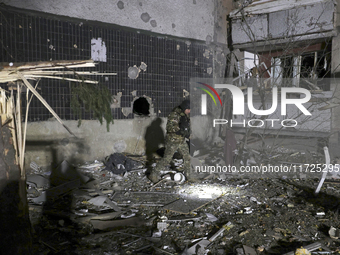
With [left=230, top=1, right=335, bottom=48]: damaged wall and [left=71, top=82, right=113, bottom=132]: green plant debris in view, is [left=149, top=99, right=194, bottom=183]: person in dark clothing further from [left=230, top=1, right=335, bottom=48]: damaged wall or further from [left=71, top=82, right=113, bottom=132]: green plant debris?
[left=230, top=1, right=335, bottom=48]: damaged wall

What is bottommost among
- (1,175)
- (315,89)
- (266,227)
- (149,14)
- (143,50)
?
(266,227)

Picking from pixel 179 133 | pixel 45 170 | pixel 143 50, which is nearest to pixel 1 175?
pixel 179 133

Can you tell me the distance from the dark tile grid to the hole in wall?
40cm

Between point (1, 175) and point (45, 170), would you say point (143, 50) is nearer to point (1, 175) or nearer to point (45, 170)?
point (45, 170)

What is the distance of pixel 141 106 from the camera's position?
939 centimetres

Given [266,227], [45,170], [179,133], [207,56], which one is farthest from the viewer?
[207,56]

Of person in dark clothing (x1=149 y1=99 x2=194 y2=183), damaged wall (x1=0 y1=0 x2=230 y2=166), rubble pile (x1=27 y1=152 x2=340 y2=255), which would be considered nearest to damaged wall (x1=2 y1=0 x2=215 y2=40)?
damaged wall (x1=0 y1=0 x2=230 y2=166)

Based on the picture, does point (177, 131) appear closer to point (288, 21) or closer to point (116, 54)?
point (116, 54)

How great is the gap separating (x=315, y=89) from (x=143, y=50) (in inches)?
217

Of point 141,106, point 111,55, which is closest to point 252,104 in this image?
point 141,106

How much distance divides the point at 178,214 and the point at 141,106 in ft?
17.2

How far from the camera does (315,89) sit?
8.60 m

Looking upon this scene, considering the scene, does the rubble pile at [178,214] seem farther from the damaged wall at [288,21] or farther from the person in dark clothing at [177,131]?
the damaged wall at [288,21]

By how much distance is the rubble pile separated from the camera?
12.3 ft
